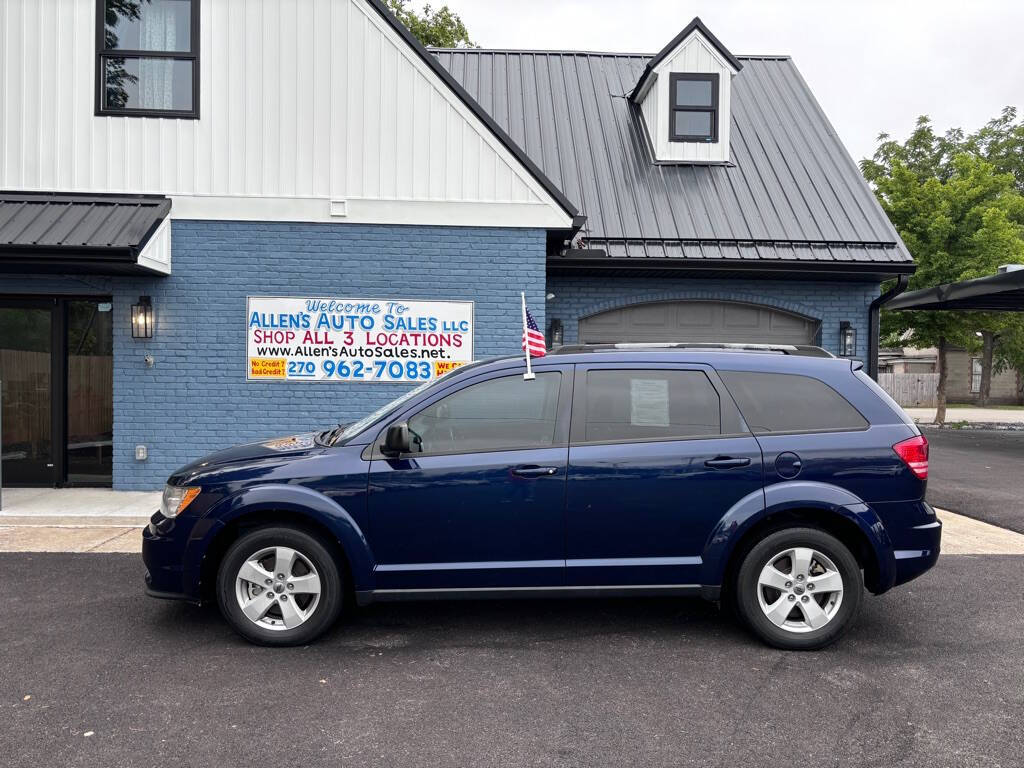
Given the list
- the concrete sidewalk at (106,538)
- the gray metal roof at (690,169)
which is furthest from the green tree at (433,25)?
the concrete sidewalk at (106,538)

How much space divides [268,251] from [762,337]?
688 centimetres

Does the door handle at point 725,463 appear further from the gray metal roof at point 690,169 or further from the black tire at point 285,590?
the gray metal roof at point 690,169

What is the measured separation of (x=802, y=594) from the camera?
4.39 metres

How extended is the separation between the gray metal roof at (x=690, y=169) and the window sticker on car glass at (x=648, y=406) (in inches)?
225

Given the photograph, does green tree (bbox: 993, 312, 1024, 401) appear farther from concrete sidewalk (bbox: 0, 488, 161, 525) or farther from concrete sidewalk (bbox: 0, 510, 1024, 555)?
concrete sidewalk (bbox: 0, 488, 161, 525)

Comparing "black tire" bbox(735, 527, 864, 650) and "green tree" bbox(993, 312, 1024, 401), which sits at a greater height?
"green tree" bbox(993, 312, 1024, 401)

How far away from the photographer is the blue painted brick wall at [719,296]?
1050 centimetres

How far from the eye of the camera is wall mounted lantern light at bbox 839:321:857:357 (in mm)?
10438

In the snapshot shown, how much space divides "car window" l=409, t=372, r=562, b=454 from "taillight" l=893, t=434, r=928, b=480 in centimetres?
206

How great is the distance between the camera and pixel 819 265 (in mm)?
10102

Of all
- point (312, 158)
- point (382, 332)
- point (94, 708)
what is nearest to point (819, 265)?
point (382, 332)

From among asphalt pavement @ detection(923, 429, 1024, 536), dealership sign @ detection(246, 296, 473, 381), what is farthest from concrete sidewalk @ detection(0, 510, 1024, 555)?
dealership sign @ detection(246, 296, 473, 381)

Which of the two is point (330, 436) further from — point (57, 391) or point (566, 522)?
point (57, 391)

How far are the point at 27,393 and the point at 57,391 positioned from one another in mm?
447
